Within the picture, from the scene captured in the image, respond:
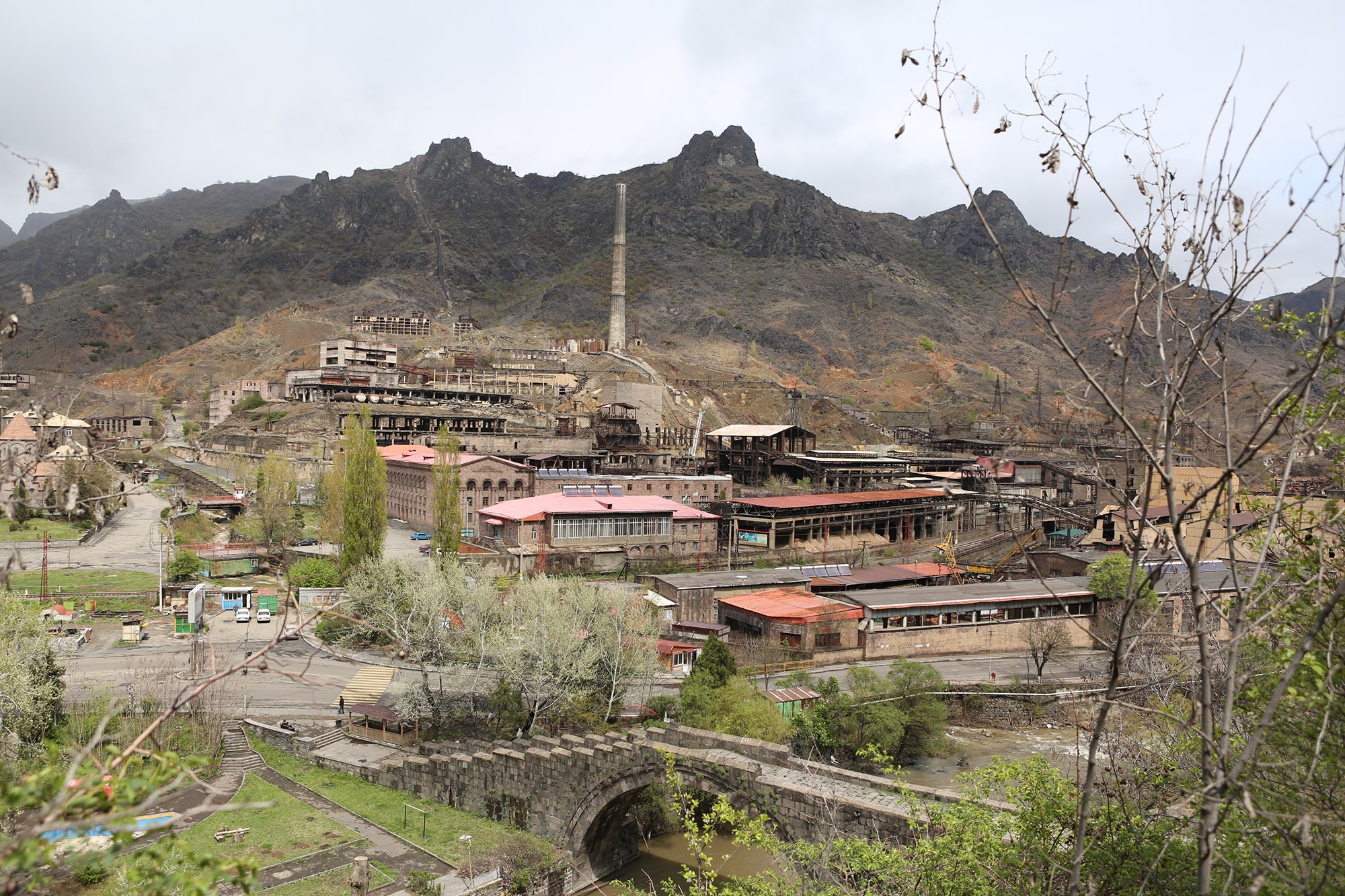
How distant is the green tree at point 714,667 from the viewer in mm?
23500

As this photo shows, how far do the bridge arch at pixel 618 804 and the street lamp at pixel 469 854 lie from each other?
207 cm

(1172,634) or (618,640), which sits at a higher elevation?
(1172,634)

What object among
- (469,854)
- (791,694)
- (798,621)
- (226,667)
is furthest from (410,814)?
(798,621)

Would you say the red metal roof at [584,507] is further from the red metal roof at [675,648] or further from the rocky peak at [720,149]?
the rocky peak at [720,149]

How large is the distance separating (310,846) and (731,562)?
26.8m

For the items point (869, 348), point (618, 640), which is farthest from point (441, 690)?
point (869, 348)

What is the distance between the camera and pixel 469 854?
1777 cm

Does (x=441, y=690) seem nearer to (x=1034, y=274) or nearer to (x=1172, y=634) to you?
(x=1172, y=634)

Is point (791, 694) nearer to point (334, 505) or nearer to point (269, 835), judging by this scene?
point (269, 835)

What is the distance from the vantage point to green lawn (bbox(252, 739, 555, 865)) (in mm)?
18328

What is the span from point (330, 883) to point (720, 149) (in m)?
196

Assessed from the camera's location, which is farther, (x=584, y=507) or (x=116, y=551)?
(x=116, y=551)

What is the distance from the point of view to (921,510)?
54562 mm

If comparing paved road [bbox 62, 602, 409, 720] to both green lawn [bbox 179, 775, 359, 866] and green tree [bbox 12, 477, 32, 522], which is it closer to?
green lawn [bbox 179, 775, 359, 866]
